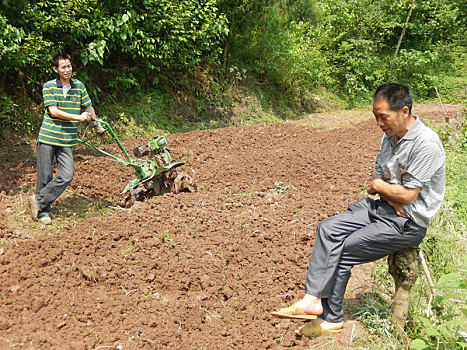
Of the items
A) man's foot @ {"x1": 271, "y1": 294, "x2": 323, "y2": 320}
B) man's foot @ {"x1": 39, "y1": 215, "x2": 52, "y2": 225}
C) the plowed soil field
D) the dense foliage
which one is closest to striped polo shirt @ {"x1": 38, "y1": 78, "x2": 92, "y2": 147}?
man's foot @ {"x1": 39, "y1": 215, "x2": 52, "y2": 225}

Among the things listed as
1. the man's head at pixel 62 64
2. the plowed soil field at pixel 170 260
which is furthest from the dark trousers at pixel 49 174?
the man's head at pixel 62 64

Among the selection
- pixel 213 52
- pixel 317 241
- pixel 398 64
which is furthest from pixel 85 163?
pixel 398 64

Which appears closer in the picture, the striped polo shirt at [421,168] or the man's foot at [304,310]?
the striped polo shirt at [421,168]

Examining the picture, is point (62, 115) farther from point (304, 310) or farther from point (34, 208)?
point (304, 310)

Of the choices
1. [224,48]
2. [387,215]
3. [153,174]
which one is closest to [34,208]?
[153,174]

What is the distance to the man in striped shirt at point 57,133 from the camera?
417 centimetres

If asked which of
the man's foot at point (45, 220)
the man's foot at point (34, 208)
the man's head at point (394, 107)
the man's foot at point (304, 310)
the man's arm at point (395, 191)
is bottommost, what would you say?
the man's foot at point (45, 220)

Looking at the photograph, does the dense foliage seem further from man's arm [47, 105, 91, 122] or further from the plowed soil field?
the plowed soil field

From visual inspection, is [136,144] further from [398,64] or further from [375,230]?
[398,64]

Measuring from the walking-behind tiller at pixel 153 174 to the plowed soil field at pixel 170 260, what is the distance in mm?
257

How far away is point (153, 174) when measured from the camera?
4809 mm

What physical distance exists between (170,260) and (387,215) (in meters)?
1.90

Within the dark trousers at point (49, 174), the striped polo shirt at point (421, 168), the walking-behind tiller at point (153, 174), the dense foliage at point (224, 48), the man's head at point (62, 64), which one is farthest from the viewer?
the dense foliage at point (224, 48)

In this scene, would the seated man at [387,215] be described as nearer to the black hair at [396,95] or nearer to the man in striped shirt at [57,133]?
the black hair at [396,95]
